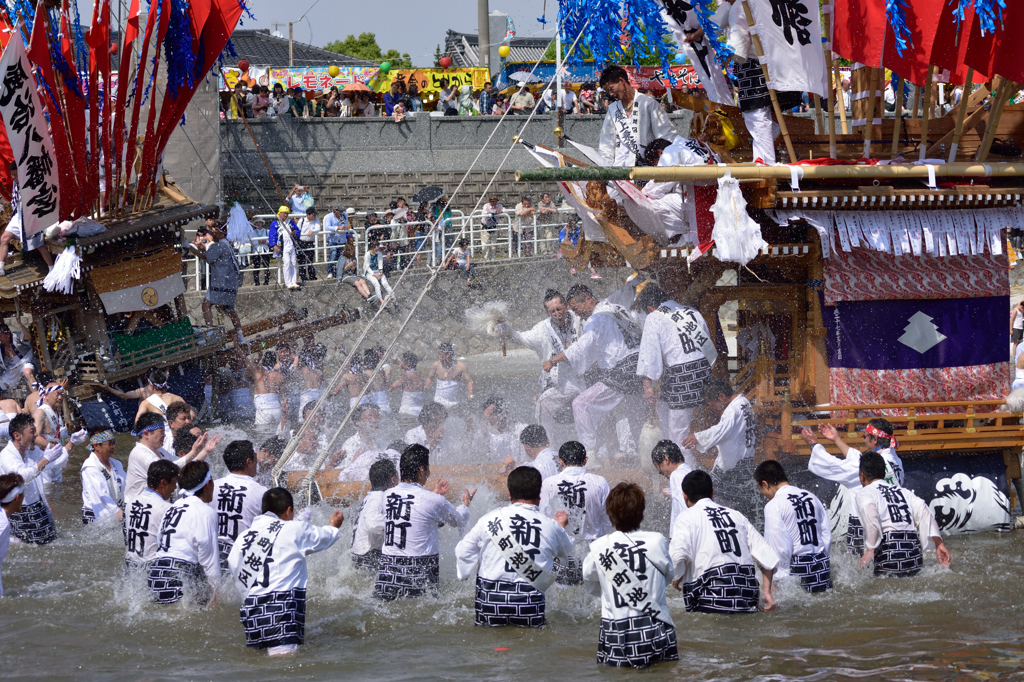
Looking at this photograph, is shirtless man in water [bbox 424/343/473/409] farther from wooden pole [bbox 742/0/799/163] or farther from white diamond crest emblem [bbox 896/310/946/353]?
white diamond crest emblem [bbox 896/310/946/353]

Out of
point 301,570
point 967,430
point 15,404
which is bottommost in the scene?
point 301,570

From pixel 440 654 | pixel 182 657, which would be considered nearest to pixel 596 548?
pixel 440 654

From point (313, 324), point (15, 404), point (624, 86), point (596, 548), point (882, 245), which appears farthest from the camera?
point (313, 324)

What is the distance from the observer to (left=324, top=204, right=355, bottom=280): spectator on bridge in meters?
18.3

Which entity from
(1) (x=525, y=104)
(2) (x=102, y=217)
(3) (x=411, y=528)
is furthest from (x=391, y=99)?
(3) (x=411, y=528)

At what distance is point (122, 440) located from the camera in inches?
516

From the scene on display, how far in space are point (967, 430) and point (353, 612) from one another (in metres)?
5.23

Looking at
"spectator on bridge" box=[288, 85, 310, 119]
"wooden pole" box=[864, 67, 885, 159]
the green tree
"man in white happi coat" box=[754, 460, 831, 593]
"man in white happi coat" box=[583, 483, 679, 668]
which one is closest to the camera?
"man in white happi coat" box=[583, 483, 679, 668]

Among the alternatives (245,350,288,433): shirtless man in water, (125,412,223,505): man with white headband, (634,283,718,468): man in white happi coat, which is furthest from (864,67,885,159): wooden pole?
(245,350,288,433): shirtless man in water

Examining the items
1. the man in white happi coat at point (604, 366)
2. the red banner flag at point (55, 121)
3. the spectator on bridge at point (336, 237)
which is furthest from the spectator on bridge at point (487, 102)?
the man in white happi coat at point (604, 366)

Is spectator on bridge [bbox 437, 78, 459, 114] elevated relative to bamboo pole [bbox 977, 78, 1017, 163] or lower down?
elevated

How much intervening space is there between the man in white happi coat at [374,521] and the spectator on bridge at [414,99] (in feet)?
62.9

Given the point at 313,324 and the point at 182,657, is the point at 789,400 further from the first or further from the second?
the point at 313,324

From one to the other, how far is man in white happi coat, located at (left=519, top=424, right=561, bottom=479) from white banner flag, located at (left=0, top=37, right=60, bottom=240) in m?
7.35
